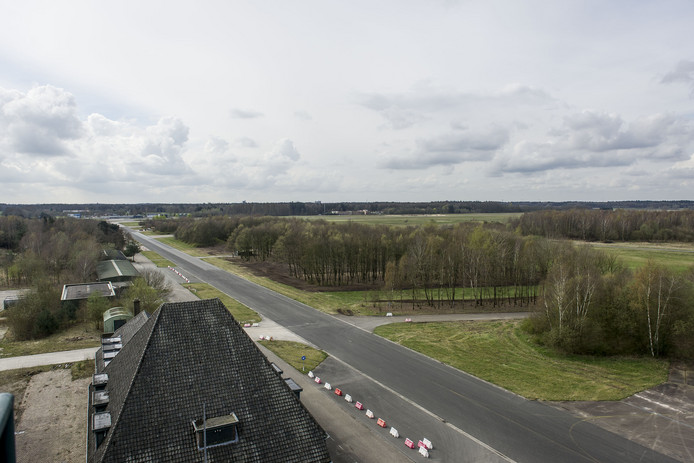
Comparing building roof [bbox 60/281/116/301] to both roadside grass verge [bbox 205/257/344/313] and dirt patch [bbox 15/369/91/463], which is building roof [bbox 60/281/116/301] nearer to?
dirt patch [bbox 15/369/91/463]

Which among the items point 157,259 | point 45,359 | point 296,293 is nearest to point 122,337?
point 45,359

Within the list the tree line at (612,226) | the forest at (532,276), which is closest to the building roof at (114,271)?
the forest at (532,276)

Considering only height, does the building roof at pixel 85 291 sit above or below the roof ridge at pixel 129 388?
below

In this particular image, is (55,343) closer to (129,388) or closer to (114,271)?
(114,271)

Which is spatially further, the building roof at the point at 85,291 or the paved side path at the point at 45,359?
the building roof at the point at 85,291

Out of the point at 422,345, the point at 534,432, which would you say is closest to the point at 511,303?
the point at 422,345

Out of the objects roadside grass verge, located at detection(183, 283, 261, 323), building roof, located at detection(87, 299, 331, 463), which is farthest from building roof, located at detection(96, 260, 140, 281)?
Result: building roof, located at detection(87, 299, 331, 463)

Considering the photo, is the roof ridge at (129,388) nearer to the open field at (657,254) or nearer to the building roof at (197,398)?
the building roof at (197,398)

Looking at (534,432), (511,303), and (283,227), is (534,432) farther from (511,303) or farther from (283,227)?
(283,227)
